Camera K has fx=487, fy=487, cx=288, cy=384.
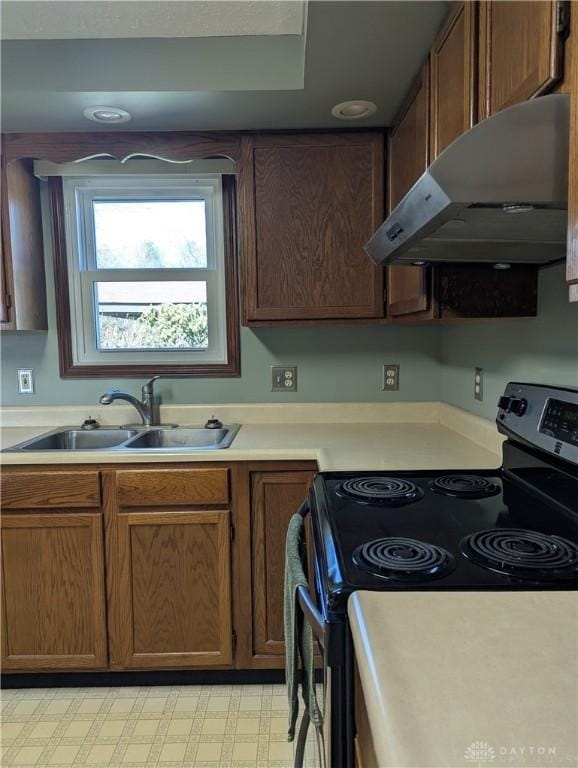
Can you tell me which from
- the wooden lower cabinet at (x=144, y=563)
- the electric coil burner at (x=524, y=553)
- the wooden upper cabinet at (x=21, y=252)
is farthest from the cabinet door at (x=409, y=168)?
the wooden upper cabinet at (x=21, y=252)

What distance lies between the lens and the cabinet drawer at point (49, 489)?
1798mm

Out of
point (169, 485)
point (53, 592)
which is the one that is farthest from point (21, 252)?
point (53, 592)

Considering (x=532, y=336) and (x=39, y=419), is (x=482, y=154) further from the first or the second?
(x=39, y=419)

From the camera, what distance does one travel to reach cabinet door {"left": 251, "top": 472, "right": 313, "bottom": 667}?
1.82 m

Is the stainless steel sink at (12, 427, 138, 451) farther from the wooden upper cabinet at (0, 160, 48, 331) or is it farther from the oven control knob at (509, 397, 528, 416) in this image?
the oven control knob at (509, 397, 528, 416)

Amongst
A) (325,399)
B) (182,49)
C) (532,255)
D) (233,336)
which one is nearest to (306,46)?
(182,49)

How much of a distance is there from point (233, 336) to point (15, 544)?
124cm

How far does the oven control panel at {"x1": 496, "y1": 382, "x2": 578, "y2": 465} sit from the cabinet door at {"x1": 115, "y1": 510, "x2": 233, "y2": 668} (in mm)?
1047

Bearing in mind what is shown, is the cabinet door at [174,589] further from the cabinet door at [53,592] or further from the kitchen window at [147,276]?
the kitchen window at [147,276]

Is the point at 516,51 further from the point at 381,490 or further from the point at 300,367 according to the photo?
the point at 300,367

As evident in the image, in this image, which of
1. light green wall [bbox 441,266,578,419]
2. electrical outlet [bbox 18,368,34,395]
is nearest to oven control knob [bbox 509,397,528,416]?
light green wall [bbox 441,266,578,419]

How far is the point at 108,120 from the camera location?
6.31ft

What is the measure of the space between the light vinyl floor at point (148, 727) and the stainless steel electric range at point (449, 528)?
76 cm

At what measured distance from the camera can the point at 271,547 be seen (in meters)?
1.85
